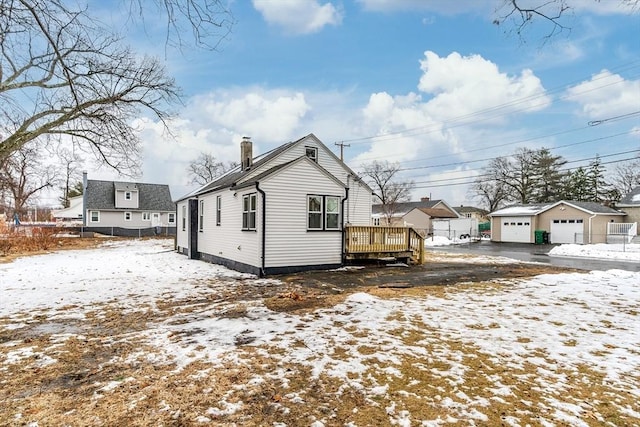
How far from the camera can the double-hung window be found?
11.7 m

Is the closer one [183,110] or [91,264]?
[183,110]

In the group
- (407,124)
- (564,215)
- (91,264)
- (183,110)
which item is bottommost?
(91,264)

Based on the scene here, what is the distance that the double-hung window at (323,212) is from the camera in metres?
11.7

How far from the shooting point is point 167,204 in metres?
41.2

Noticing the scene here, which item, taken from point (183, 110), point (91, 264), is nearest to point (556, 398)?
point (183, 110)

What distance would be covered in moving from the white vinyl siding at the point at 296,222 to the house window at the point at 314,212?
17cm

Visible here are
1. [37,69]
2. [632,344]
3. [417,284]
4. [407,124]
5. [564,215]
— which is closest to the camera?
[632,344]

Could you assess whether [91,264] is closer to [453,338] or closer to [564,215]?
[453,338]

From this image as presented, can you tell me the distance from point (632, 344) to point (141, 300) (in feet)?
28.2

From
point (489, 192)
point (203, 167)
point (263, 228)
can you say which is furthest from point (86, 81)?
point (489, 192)

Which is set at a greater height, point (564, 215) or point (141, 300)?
point (564, 215)

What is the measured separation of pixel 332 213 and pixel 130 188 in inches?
1338

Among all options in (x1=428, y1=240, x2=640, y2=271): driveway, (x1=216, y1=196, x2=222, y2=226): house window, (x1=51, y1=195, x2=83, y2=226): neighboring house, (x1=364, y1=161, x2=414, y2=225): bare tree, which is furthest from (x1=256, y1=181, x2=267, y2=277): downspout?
(x1=51, y1=195, x2=83, y2=226): neighboring house

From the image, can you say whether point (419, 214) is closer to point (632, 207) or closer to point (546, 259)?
point (632, 207)
